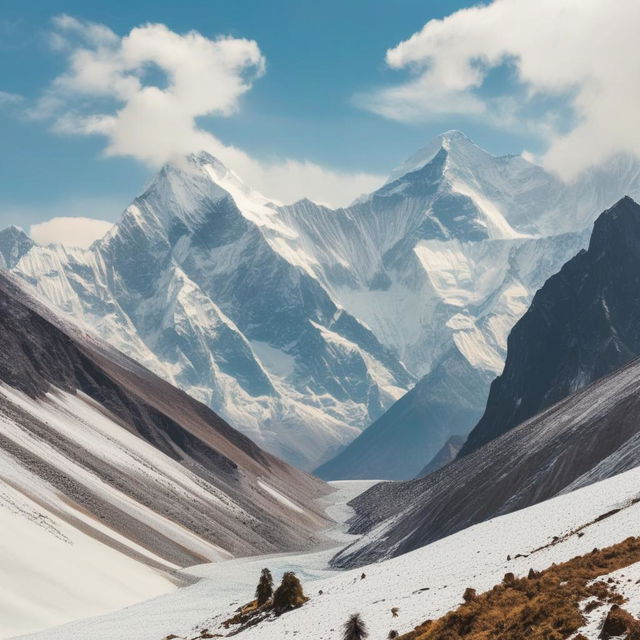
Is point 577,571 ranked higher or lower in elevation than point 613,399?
lower

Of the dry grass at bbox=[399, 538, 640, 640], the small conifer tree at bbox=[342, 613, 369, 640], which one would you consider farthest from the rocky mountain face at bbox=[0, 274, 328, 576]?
the dry grass at bbox=[399, 538, 640, 640]

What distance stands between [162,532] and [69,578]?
1826 inches

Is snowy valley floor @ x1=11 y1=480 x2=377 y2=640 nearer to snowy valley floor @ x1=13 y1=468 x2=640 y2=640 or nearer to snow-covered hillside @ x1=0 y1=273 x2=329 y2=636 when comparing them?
snowy valley floor @ x1=13 y1=468 x2=640 y2=640

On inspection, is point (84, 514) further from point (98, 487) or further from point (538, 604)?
point (538, 604)

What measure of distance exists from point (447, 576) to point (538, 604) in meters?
17.2

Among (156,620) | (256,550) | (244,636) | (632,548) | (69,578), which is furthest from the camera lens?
(256,550)

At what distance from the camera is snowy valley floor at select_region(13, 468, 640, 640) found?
4875cm

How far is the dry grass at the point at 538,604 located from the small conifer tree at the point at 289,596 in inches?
690

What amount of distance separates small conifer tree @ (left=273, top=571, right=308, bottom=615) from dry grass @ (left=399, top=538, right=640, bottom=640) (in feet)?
57.5

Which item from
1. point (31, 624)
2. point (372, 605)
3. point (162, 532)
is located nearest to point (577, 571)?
point (372, 605)

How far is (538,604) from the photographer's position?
38375 mm

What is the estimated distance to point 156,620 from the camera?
268 feet

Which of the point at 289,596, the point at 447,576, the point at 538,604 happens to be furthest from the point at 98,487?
the point at 538,604

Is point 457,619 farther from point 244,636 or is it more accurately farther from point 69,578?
point 69,578
